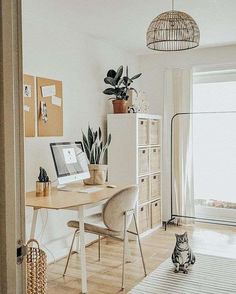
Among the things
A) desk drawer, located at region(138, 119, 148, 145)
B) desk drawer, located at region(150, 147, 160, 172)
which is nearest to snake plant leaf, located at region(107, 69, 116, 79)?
desk drawer, located at region(138, 119, 148, 145)

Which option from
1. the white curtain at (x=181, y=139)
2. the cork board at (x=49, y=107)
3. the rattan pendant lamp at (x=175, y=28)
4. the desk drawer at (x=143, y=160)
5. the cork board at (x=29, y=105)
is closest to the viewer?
the rattan pendant lamp at (x=175, y=28)

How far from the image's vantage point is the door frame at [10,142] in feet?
2.84

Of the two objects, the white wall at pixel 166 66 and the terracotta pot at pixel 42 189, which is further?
the white wall at pixel 166 66

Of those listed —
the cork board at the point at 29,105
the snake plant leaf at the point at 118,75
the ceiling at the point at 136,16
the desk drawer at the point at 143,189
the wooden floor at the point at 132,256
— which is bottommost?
the wooden floor at the point at 132,256

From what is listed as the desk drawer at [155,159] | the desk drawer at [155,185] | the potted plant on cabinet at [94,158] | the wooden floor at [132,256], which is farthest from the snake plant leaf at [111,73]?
the wooden floor at [132,256]

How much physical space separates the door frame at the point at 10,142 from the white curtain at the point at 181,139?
423 cm

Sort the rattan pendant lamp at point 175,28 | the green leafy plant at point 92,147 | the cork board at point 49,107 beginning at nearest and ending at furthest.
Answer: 1. the rattan pendant lamp at point 175,28
2. the cork board at point 49,107
3. the green leafy plant at point 92,147

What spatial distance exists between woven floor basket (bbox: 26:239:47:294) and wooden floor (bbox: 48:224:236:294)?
1.79ft

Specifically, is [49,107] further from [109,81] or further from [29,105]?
[109,81]

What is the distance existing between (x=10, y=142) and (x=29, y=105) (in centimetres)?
263

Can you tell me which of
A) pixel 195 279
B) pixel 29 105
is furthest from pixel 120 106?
pixel 195 279

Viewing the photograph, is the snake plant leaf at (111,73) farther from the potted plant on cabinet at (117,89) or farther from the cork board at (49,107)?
the cork board at (49,107)

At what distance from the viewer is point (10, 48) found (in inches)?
34.6

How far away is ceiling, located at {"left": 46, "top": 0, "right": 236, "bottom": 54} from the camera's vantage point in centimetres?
315
